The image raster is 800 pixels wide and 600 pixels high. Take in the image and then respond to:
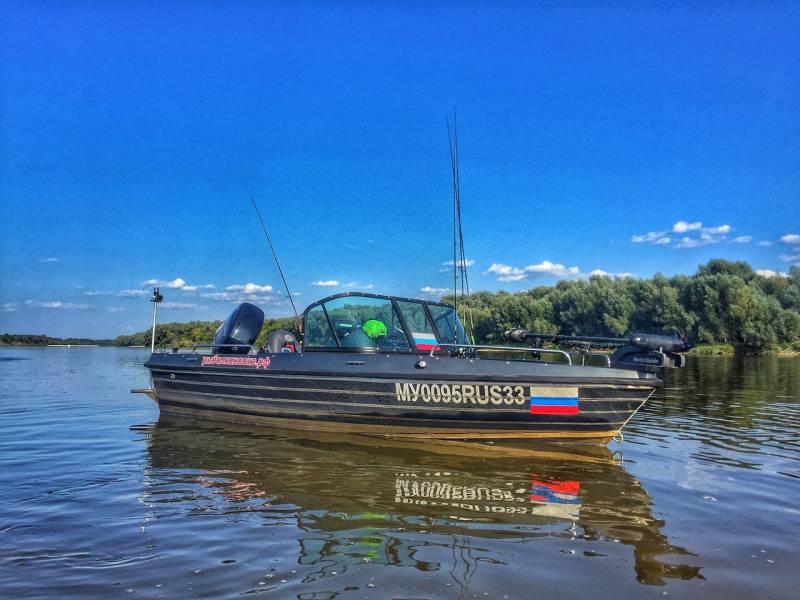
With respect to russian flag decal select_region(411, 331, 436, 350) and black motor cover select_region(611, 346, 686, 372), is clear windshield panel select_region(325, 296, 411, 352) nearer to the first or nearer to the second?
russian flag decal select_region(411, 331, 436, 350)

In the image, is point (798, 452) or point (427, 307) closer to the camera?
point (798, 452)

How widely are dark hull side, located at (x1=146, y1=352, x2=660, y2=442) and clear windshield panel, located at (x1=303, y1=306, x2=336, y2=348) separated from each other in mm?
243

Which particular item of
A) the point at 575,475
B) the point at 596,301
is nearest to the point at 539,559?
the point at 575,475

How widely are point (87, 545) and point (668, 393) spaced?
14.8m

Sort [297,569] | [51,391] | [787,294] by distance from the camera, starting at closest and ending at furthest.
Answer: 1. [297,569]
2. [51,391]
3. [787,294]

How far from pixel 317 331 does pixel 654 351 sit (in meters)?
4.87

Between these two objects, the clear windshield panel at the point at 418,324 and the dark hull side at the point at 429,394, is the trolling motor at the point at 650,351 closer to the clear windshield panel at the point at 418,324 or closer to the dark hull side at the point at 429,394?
the dark hull side at the point at 429,394

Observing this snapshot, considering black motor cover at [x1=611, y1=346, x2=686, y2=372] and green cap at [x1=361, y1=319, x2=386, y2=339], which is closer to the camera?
black motor cover at [x1=611, y1=346, x2=686, y2=372]

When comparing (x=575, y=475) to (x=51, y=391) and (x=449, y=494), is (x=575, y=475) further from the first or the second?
(x=51, y=391)

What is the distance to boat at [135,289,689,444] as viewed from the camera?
7.41 metres

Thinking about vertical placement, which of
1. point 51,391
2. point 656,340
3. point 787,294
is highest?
point 787,294

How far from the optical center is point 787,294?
54.2 metres

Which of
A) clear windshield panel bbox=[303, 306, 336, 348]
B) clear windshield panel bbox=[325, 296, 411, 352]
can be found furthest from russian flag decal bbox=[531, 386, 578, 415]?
clear windshield panel bbox=[303, 306, 336, 348]

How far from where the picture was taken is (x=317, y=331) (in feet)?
29.7
